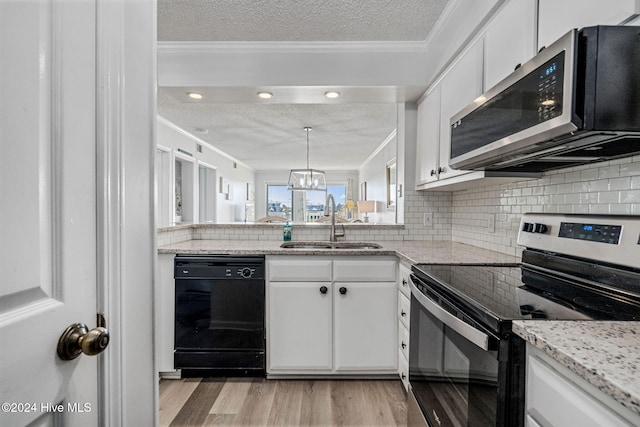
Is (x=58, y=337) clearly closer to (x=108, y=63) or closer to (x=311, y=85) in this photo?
(x=108, y=63)

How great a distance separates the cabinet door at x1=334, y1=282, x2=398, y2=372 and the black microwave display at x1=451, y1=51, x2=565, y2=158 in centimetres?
107

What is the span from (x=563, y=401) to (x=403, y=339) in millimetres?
1407

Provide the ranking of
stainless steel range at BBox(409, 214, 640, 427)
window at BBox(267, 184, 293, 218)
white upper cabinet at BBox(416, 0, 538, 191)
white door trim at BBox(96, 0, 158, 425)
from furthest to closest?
window at BBox(267, 184, 293, 218) → white upper cabinet at BBox(416, 0, 538, 191) → stainless steel range at BBox(409, 214, 640, 427) → white door trim at BBox(96, 0, 158, 425)

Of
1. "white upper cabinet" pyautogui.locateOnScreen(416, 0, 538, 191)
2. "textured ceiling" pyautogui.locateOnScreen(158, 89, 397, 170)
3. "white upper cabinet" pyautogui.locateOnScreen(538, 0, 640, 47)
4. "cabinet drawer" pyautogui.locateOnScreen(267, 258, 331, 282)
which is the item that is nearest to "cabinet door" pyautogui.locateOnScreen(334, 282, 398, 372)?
"cabinet drawer" pyautogui.locateOnScreen(267, 258, 331, 282)

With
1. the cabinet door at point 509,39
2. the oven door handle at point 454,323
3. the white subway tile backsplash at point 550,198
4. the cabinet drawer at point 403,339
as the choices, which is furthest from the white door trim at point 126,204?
the white subway tile backsplash at point 550,198

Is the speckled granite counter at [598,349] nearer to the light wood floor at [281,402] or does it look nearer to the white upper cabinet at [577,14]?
the white upper cabinet at [577,14]

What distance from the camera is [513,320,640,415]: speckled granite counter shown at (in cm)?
49

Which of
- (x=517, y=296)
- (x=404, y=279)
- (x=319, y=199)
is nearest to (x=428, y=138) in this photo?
(x=404, y=279)

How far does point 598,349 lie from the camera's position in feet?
1.97

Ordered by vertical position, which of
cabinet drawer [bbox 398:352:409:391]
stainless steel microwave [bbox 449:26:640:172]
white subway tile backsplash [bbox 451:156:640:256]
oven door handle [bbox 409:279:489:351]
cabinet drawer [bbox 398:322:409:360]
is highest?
stainless steel microwave [bbox 449:26:640:172]

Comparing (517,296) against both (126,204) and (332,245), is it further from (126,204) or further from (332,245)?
(332,245)

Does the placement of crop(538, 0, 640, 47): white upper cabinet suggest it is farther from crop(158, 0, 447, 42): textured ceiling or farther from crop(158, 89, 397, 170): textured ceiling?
crop(158, 89, 397, 170): textured ceiling

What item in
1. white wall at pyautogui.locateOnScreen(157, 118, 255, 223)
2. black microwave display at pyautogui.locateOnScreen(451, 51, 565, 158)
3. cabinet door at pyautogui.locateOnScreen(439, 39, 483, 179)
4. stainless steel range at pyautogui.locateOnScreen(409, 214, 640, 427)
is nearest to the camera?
stainless steel range at pyautogui.locateOnScreen(409, 214, 640, 427)

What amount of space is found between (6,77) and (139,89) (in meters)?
0.29
